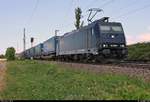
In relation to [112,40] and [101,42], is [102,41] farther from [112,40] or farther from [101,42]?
[112,40]

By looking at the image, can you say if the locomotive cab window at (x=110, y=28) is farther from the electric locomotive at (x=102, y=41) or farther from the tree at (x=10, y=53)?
the tree at (x=10, y=53)

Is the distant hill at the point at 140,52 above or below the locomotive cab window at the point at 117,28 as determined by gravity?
below

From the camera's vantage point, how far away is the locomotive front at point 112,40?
27547 mm

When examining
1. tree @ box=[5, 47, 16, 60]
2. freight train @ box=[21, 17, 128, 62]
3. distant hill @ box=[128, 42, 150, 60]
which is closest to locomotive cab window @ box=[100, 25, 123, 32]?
freight train @ box=[21, 17, 128, 62]

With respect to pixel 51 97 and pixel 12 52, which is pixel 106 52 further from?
pixel 12 52

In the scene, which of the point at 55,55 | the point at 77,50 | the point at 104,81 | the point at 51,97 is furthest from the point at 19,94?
the point at 55,55

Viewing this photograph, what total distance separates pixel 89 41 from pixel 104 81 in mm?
14731

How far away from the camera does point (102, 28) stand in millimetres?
28656

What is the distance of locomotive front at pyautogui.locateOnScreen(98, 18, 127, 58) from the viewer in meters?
27.5

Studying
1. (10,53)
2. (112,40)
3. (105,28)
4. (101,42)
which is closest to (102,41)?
(101,42)

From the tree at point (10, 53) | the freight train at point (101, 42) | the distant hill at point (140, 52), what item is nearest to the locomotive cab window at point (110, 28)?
the freight train at point (101, 42)

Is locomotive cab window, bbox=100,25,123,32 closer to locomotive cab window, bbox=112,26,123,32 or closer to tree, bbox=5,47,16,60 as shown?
locomotive cab window, bbox=112,26,123,32

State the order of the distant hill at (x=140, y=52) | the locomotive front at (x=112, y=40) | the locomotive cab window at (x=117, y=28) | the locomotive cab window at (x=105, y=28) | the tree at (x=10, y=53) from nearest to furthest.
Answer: the locomotive front at (x=112, y=40)
the locomotive cab window at (x=105, y=28)
the locomotive cab window at (x=117, y=28)
the distant hill at (x=140, y=52)
the tree at (x=10, y=53)

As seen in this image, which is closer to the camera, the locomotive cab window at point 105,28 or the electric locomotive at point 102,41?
the electric locomotive at point 102,41
